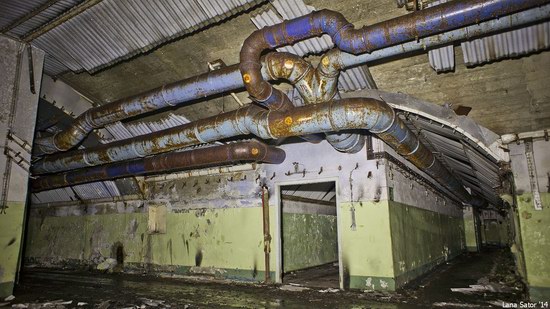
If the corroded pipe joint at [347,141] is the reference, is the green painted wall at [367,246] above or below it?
below

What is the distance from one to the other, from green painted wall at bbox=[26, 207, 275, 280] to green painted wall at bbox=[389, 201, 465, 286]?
251 cm

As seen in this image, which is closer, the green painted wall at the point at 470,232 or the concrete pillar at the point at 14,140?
the concrete pillar at the point at 14,140

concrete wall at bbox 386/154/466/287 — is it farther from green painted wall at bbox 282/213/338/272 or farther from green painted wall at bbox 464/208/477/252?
green painted wall at bbox 464/208/477/252

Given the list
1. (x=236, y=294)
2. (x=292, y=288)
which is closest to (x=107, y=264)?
(x=236, y=294)

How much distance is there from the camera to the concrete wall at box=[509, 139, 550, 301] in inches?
183

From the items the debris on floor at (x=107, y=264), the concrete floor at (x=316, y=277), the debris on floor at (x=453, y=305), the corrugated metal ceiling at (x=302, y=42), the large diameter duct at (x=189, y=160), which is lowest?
the concrete floor at (x=316, y=277)

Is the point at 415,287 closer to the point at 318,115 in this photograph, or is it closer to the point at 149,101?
the point at 318,115

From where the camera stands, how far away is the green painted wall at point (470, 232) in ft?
49.9

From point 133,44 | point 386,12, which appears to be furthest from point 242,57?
point 133,44

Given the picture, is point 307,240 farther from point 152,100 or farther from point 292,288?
point 152,100

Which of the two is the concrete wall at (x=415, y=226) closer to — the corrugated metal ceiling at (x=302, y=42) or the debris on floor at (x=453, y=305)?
the debris on floor at (x=453, y=305)

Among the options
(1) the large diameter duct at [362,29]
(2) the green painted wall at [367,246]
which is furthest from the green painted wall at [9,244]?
(2) the green painted wall at [367,246]

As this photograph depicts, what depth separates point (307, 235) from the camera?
29.2 feet

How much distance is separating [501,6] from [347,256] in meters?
4.52
